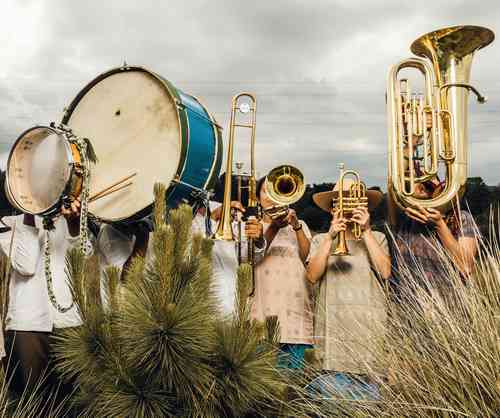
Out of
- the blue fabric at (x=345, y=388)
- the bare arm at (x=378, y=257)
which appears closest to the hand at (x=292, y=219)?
the bare arm at (x=378, y=257)

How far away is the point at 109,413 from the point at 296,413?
28.3 inches

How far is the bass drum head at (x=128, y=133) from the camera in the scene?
9.22ft

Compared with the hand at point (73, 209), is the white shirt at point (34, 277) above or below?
below

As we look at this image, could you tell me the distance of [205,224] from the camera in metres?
3.27

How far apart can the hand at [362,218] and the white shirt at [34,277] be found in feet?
5.48

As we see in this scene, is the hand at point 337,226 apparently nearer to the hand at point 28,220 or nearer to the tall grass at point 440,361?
the tall grass at point 440,361

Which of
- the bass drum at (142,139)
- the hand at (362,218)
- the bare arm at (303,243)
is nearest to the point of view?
the bass drum at (142,139)

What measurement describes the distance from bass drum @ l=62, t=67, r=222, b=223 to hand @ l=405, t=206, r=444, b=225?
1152mm

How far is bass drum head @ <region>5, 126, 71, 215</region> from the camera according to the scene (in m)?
2.72

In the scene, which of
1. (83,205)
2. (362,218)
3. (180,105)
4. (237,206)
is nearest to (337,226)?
(362,218)

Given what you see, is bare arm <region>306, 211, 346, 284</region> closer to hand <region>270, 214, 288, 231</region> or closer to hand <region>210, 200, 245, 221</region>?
hand <region>270, 214, 288, 231</region>

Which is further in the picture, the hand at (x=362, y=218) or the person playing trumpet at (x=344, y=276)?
the hand at (x=362, y=218)

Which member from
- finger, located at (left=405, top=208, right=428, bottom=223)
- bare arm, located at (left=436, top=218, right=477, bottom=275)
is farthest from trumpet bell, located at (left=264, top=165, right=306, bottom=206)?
bare arm, located at (left=436, top=218, right=477, bottom=275)

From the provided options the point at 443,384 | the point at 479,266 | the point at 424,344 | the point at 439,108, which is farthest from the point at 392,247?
the point at 443,384
